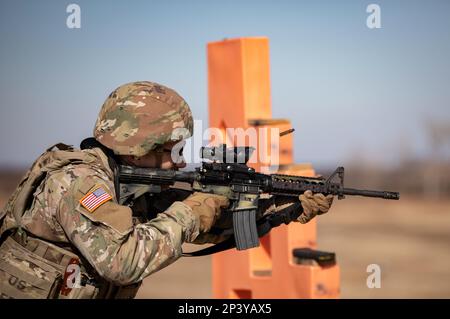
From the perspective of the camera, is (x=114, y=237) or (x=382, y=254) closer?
(x=114, y=237)

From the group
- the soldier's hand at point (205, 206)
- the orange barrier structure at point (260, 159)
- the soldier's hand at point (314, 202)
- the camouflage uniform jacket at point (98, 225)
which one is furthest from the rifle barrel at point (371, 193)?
the orange barrier structure at point (260, 159)

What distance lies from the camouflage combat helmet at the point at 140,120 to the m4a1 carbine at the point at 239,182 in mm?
178

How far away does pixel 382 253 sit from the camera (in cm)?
2362

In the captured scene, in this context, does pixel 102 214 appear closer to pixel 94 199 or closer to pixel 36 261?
pixel 94 199

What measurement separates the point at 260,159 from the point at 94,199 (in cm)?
361

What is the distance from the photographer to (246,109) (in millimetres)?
8180

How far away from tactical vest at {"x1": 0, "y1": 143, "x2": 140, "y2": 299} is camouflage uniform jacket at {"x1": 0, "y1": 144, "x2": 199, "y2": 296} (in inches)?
0.6

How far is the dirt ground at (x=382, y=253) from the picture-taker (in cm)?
1766

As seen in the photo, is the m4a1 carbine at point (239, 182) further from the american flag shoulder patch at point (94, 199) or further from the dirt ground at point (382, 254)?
the dirt ground at point (382, 254)

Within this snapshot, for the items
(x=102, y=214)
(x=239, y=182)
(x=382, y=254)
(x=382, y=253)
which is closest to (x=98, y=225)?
(x=102, y=214)
